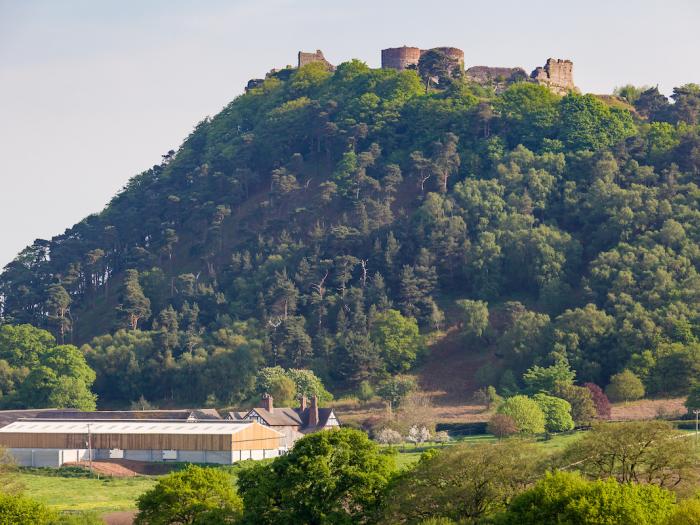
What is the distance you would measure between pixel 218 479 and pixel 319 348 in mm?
53936

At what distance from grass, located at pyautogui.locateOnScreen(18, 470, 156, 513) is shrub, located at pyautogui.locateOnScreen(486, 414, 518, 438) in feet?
73.0

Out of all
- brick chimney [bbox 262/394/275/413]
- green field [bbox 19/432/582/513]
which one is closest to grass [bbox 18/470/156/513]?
green field [bbox 19/432/582/513]

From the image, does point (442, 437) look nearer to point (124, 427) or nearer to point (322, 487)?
point (124, 427)

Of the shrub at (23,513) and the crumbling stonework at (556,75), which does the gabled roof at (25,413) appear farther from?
the crumbling stonework at (556,75)

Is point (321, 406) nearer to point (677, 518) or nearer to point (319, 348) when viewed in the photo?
point (319, 348)

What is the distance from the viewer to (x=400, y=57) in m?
168

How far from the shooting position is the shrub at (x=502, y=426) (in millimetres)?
93938

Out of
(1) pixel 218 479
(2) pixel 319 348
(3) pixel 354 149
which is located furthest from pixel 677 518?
(3) pixel 354 149

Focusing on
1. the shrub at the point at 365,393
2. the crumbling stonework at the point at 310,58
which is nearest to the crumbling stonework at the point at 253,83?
the crumbling stonework at the point at 310,58

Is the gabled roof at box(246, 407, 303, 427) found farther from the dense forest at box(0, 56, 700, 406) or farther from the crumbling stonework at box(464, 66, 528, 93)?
the crumbling stonework at box(464, 66, 528, 93)

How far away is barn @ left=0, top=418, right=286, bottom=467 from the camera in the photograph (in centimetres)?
9762

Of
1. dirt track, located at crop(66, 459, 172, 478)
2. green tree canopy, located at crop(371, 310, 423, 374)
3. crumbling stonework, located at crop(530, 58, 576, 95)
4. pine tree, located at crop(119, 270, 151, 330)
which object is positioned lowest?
dirt track, located at crop(66, 459, 172, 478)

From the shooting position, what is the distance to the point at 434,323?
121500 mm

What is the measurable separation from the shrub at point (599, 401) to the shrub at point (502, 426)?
24.2 ft
